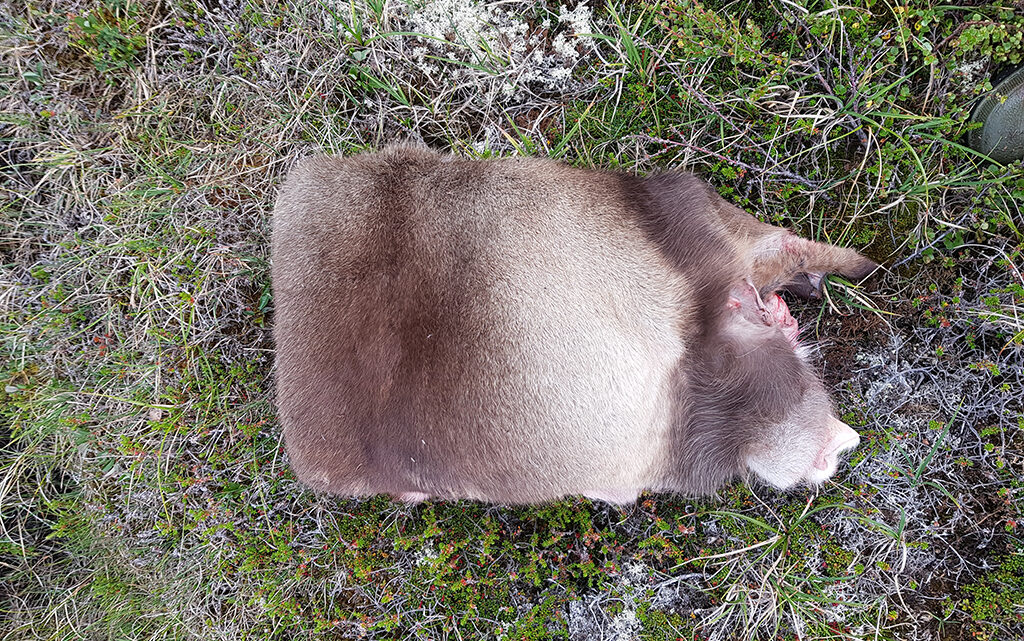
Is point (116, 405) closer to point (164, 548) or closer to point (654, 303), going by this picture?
point (164, 548)

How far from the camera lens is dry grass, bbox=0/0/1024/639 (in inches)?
130

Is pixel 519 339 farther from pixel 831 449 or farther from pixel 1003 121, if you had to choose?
pixel 1003 121

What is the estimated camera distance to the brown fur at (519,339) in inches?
100

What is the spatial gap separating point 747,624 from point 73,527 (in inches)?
176

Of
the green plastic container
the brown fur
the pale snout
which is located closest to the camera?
the brown fur

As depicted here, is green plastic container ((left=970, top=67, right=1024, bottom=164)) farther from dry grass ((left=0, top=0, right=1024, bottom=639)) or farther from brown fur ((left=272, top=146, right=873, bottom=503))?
brown fur ((left=272, top=146, right=873, bottom=503))

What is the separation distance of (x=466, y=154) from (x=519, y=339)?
5.85 ft

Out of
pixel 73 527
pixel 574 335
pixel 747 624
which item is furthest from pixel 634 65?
pixel 73 527

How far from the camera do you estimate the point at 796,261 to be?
317 centimetres

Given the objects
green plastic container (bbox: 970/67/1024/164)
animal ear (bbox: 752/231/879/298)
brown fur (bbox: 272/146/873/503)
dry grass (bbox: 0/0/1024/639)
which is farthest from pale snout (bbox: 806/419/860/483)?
green plastic container (bbox: 970/67/1024/164)

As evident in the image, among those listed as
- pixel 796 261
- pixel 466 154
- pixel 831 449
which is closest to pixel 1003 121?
pixel 796 261

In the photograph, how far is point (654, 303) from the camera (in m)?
2.66

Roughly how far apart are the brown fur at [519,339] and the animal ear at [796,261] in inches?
5.0

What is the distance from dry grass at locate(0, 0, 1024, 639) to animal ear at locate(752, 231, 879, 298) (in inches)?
7.3
